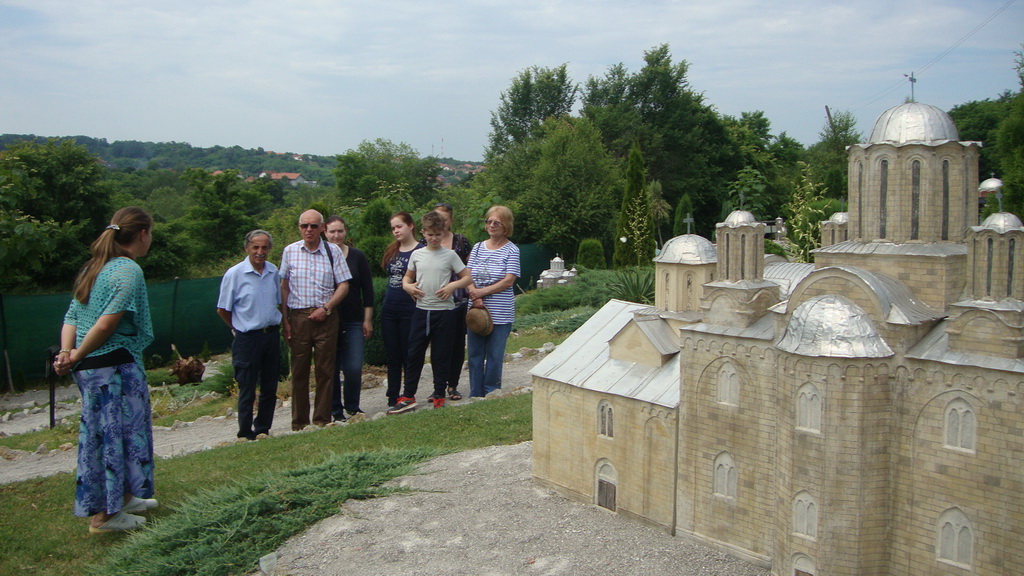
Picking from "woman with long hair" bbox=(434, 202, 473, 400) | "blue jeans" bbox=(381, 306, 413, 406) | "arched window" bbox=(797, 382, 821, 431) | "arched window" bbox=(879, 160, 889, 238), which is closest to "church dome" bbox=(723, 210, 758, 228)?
"arched window" bbox=(879, 160, 889, 238)

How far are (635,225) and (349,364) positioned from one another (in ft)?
47.7

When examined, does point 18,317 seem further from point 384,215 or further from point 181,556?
point 181,556

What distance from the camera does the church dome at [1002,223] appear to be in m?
4.64

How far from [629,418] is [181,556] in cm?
382

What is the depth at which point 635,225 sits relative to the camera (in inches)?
890

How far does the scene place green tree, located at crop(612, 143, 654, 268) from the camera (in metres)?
24.7

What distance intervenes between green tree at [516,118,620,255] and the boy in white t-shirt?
897 inches

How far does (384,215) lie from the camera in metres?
21.4

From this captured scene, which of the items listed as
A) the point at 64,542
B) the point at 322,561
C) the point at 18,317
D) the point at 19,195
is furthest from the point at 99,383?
the point at 18,317

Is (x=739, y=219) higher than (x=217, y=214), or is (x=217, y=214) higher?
(x=217, y=214)

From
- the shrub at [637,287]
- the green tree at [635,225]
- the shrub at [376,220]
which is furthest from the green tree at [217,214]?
the shrub at [637,287]

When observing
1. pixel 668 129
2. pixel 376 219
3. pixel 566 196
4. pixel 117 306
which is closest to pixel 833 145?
pixel 668 129

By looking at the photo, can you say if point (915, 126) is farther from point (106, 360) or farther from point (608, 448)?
point (106, 360)

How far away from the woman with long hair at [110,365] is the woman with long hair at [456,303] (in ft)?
13.4
